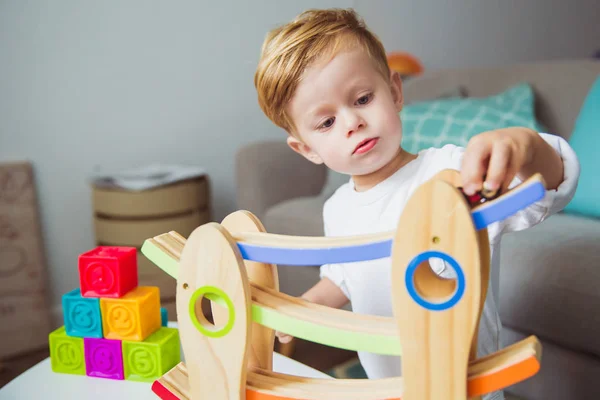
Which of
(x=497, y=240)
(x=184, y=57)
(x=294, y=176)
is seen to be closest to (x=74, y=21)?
(x=184, y=57)

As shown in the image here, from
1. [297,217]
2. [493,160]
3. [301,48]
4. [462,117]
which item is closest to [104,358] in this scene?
[301,48]

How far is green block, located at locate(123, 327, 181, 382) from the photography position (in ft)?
2.68

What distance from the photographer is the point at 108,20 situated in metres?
1.90

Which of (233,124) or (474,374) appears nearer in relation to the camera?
(474,374)

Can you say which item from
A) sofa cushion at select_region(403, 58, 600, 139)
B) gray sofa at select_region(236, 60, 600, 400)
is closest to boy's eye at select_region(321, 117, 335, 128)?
gray sofa at select_region(236, 60, 600, 400)

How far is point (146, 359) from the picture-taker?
818 mm

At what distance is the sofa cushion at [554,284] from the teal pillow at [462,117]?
0.38m

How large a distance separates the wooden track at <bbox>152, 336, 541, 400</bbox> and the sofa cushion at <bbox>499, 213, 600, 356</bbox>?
0.69 metres

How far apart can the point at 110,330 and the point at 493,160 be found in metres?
0.63

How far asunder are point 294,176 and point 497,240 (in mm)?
1153

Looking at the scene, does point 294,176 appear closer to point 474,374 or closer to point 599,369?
point 599,369

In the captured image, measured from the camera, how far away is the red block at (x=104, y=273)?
0.82 meters

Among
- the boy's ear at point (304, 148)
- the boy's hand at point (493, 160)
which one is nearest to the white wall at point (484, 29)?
the boy's ear at point (304, 148)

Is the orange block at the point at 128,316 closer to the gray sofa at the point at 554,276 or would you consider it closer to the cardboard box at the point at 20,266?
the gray sofa at the point at 554,276
